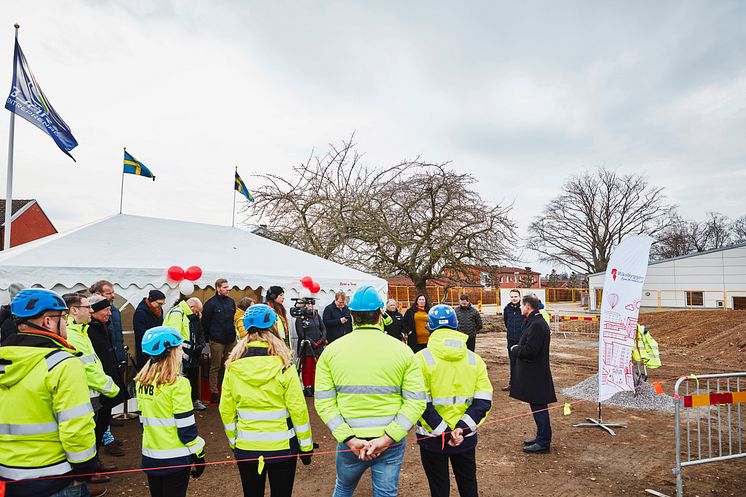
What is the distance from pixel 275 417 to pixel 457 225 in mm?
14360

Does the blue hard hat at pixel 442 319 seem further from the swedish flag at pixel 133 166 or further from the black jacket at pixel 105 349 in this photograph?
the swedish flag at pixel 133 166

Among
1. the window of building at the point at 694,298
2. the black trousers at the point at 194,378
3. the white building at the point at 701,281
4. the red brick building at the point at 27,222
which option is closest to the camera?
the black trousers at the point at 194,378

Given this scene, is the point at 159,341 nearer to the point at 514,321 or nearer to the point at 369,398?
the point at 369,398

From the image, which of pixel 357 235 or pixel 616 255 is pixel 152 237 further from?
pixel 357 235

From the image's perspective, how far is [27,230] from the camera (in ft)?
104

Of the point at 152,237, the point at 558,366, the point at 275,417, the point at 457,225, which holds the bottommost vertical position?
the point at 558,366

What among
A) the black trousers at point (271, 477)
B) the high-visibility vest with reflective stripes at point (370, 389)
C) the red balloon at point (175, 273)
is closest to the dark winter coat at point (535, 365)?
the high-visibility vest with reflective stripes at point (370, 389)

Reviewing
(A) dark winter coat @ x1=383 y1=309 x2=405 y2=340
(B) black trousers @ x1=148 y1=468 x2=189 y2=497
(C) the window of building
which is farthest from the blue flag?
(C) the window of building

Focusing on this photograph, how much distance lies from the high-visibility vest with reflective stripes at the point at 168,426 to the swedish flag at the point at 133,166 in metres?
6.91

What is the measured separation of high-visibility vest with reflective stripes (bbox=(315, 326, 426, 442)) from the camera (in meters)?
2.55

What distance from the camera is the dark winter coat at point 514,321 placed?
7984mm

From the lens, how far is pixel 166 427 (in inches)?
114

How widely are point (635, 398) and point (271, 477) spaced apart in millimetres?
7009

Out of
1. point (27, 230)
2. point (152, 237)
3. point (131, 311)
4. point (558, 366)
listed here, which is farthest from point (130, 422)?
point (27, 230)
